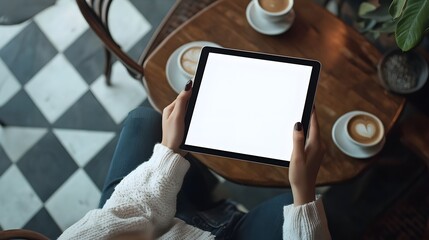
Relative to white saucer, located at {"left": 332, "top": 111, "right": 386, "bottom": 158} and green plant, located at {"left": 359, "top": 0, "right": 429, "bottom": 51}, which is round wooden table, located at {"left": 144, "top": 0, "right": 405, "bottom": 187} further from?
green plant, located at {"left": 359, "top": 0, "right": 429, "bottom": 51}

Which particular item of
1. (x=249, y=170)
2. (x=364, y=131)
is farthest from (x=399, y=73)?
(x=249, y=170)

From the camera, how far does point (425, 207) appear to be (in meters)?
1.12

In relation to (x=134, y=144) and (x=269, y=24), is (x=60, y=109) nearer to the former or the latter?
(x=134, y=144)

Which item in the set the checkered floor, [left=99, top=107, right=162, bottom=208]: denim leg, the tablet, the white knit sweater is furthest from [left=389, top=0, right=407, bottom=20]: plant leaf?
the checkered floor

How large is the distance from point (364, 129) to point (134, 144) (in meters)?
0.55

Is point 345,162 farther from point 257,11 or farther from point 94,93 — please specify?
point 94,93

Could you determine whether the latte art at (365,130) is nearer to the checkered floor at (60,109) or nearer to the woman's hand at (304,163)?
the woman's hand at (304,163)

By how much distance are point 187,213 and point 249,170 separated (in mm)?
190

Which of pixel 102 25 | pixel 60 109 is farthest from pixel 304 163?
pixel 60 109

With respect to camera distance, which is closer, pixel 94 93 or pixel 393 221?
pixel 393 221

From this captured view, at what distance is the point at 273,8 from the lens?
108cm

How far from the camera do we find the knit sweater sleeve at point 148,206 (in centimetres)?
85

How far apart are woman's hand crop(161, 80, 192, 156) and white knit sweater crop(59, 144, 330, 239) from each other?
0.02m

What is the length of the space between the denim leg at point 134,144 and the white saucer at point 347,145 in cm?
43
